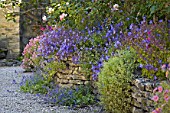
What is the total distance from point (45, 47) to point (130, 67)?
172 centimetres

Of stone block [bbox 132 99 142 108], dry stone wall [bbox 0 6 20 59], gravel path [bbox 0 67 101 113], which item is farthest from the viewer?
dry stone wall [bbox 0 6 20 59]

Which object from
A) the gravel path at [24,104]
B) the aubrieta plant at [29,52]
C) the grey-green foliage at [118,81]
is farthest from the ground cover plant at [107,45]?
the aubrieta plant at [29,52]

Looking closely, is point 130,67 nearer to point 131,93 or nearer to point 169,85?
point 131,93

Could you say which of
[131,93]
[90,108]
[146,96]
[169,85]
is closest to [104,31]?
[90,108]

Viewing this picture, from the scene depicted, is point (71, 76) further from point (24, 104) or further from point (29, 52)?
point (29, 52)

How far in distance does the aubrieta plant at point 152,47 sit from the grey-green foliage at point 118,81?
0.38 feet

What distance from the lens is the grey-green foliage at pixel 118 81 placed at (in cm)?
305

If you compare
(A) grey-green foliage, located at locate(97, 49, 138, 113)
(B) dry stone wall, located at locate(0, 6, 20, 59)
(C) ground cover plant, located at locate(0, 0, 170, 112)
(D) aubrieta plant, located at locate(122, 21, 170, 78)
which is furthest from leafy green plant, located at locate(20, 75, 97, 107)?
(B) dry stone wall, located at locate(0, 6, 20, 59)

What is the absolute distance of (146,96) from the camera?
2.71 metres

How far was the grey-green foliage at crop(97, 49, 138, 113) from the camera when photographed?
305 cm

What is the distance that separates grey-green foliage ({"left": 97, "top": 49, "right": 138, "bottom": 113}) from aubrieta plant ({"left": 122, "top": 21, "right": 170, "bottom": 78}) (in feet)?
0.38

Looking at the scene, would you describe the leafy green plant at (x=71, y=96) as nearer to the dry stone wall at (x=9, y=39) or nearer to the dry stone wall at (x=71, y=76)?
the dry stone wall at (x=71, y=76)

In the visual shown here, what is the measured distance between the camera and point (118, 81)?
3.10 metres

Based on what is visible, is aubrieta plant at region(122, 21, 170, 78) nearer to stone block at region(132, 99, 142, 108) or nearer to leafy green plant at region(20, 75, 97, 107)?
stone block at region(132, 99, 142, 108)
